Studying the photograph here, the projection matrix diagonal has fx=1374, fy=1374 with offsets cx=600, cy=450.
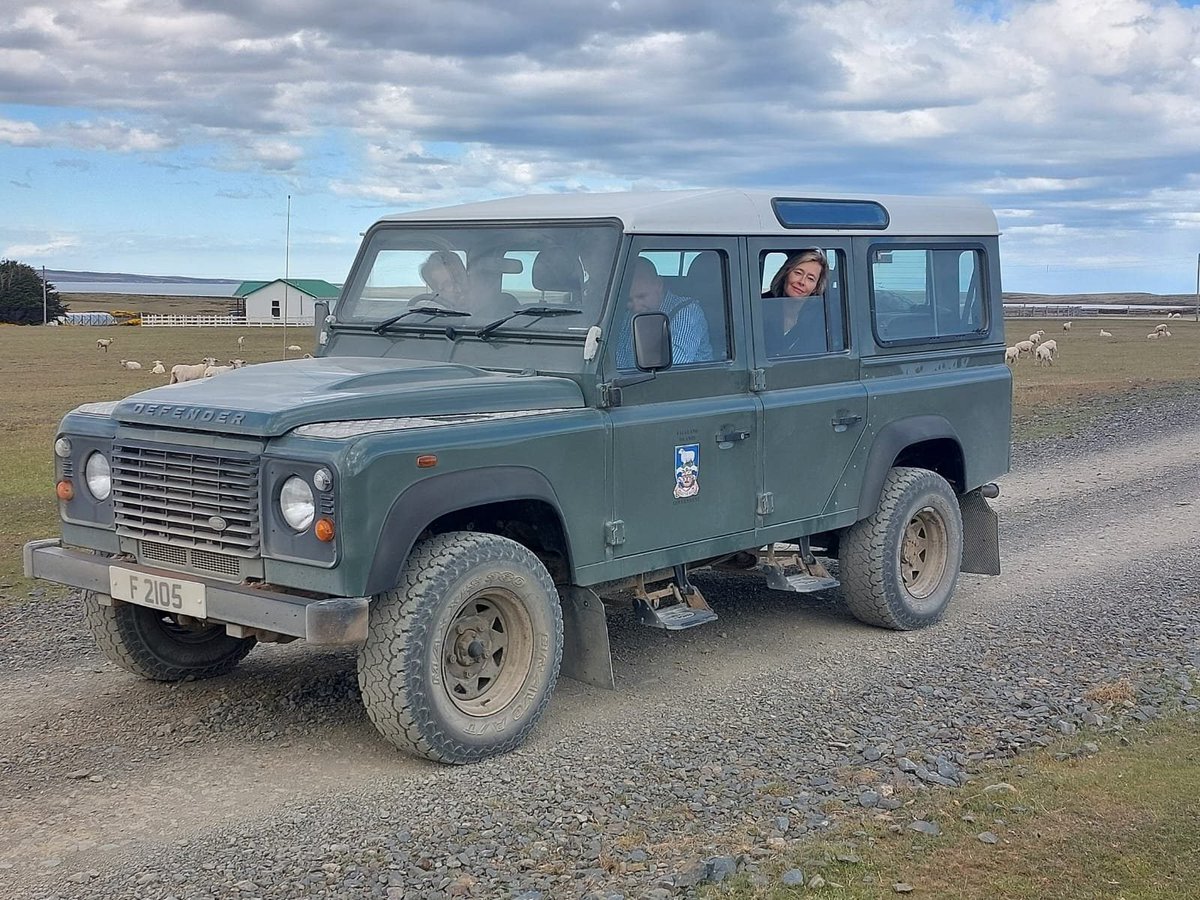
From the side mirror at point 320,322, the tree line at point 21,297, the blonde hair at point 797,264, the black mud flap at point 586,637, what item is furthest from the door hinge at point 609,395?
the tree line at point 21,297

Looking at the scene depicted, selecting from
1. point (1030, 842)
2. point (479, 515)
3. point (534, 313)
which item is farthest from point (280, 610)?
point (1030, 842)

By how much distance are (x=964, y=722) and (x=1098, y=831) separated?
1.40 metres

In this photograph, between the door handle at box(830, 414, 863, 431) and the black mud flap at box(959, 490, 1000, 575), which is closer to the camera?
the door handle at box(830, 414, 863, 431)

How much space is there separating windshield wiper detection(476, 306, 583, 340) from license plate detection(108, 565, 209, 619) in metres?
1.95

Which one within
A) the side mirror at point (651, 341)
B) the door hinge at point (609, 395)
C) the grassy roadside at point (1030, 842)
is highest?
the side mirror at point (651, 341)

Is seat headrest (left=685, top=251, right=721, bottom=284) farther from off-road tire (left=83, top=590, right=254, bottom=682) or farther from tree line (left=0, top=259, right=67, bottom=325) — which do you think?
tree line (left=0, top=259, right=67, bottom=325)

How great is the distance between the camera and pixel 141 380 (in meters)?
33.6

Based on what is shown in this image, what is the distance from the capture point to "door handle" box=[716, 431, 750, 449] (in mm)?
6953

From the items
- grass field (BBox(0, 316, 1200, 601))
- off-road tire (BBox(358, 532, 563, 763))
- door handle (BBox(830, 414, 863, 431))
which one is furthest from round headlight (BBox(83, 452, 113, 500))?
door handle (BBox(830, 414, 863, 431))

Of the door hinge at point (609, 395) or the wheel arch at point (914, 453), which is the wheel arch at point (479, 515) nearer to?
the door hinge at point (609, 395)

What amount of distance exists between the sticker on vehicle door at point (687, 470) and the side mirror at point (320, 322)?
213 centimetres

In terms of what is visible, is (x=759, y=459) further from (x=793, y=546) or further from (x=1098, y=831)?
(x=1098, y=831)

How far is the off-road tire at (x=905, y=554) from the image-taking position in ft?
26.4

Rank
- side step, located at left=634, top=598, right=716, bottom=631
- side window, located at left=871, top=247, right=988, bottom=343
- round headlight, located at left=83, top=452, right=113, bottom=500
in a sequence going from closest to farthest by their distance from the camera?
round headlight, located at left=83, top=452, right=113, bottom=500
side step, located at left=634, top=598, right=716, bottom=631
side window, located at left=871, top=247, right=988, bottom=343
